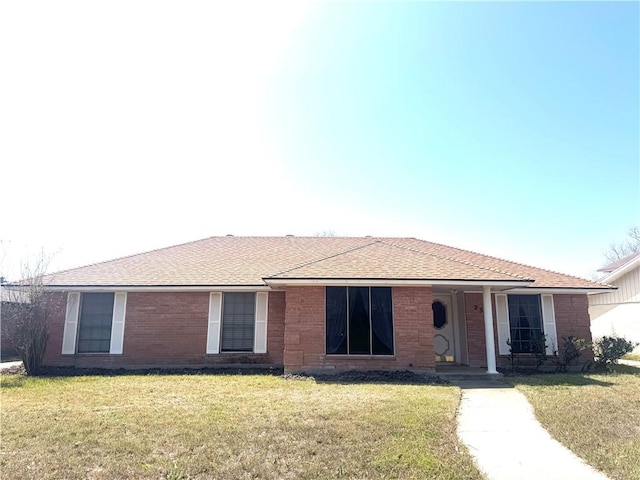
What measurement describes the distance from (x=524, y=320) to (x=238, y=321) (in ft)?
31.9

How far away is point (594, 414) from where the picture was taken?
268 inches

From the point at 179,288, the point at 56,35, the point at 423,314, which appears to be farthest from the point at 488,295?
the point at 56,35

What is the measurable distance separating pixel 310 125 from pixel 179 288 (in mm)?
6851

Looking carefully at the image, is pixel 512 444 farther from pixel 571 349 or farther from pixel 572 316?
pixel 572 316

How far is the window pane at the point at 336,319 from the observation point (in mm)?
11172

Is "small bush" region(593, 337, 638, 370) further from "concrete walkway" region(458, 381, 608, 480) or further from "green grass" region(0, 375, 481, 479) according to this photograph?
"green grass" region(0, 375, 481, 479)

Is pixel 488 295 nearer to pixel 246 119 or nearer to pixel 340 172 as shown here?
pixel 340 172

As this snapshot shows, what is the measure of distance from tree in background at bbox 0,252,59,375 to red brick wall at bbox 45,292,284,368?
80 centimetres

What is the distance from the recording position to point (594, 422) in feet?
20.9

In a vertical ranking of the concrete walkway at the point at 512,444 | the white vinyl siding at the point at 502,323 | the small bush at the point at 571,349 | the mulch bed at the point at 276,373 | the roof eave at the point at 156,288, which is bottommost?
the concrete walkway at the point at 512,444

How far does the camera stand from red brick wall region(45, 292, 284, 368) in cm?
1284

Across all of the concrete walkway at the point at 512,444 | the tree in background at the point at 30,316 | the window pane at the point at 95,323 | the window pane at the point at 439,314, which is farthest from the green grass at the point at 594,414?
the tree in background at the point at 30,316

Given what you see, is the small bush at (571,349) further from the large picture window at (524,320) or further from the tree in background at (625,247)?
the tree in background at (625,247)

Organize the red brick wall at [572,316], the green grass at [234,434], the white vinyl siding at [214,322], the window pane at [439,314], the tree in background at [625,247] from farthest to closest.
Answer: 1. the tree in background at [625,247]
2. the window pane at [439,314]
3. the red brick wall at [572,316]
4. the white vinyl siding at [214,322]
5. the green grass at [234,434]
